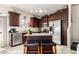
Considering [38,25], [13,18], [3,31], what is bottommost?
[3,31]

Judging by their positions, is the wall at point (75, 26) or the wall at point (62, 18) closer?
the wall at point (75, 26)

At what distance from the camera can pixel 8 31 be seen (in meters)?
2.03

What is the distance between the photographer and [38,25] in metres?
2.23

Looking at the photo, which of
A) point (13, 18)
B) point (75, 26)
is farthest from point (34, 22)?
point (75, 26)

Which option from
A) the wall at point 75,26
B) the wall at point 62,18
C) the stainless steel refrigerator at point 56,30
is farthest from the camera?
the stainless steel refrigerator at point 56,30

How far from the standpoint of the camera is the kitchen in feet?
6.77

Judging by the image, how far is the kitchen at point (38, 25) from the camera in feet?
6.77

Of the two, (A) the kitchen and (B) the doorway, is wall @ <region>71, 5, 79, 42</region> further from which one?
(B) the doorway

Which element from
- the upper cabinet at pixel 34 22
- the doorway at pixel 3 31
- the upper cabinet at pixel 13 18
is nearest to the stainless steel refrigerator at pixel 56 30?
the upper cabinet at pixel 34 22

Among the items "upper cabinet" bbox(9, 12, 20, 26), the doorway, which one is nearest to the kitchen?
"upper cabinet" bbox(9, 12, 20, 26)

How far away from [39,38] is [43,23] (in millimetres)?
627

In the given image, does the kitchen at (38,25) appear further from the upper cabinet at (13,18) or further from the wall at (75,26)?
the wall at (75,26)

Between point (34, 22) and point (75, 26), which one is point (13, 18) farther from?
point (75, 26)
